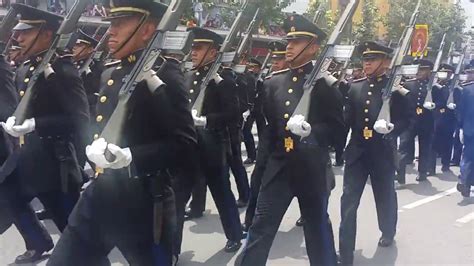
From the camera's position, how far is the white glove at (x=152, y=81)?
276 centimetres

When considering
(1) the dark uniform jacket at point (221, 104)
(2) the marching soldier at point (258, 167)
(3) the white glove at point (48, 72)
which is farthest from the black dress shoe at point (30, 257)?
(2) the marching soldier at point (258, 167)

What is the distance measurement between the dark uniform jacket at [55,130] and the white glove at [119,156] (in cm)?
162

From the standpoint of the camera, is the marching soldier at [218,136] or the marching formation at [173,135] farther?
the marching soldier at [218,136]

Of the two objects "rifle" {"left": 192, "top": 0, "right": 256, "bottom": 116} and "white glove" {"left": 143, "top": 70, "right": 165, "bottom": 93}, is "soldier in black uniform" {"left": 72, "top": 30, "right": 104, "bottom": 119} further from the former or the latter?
"white glove" {"left": 143, "top": 70, "right": 165, "bottom": 93}

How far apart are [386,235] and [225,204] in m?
1.60

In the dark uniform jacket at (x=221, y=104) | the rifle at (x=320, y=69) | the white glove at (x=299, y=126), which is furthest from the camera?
the dark uniform jacket at (x=221, y=104)

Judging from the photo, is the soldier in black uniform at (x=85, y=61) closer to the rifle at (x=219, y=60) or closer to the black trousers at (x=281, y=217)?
the rifle at (x=219, y=60)

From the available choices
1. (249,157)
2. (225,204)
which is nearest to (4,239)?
(225,204)

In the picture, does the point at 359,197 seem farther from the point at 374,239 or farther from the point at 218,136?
the point at 218,136

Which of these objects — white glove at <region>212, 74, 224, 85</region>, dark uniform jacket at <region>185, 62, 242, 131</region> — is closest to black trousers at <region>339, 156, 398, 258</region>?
dark uniform jacket at <region>185, 62, 242, 131</region>

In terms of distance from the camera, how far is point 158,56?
9.48 ft

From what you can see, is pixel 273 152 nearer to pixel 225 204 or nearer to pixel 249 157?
pixel 225 204

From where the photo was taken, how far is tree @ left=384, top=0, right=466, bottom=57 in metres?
27.6

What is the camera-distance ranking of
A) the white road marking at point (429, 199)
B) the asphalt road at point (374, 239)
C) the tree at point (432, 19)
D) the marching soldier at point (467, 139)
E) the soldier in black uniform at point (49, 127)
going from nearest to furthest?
the soldier in black uniform at point (49, 127) → the asphalt road at point (374, 239) → the white road marking at point (429, 199) → the marching soldier at point (467, 139) → the tree at point (432, 19)
